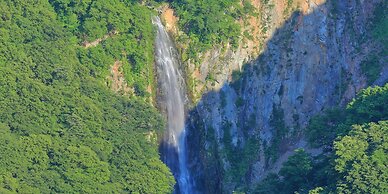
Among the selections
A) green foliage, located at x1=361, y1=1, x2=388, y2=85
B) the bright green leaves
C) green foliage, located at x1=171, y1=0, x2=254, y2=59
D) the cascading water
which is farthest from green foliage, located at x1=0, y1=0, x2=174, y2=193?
green foliage, located at x1=361, y1=1, x2=388, y2=85

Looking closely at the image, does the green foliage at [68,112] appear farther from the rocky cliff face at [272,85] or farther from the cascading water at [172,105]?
the rocky cliff face at [272,85]

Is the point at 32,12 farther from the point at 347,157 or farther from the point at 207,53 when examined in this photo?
the point at 347,157

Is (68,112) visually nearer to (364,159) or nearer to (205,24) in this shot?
(205,24)

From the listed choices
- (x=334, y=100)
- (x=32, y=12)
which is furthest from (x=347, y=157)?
(x=32, y=12)

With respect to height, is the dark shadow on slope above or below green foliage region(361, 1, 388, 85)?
below

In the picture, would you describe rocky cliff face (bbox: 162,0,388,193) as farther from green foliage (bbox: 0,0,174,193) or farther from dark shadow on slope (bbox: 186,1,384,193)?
green foliage (bbox: 0,0,174,193)

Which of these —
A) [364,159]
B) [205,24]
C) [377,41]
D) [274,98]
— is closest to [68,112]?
[205,24]
